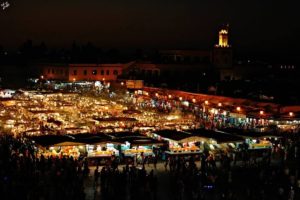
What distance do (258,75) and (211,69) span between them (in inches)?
228

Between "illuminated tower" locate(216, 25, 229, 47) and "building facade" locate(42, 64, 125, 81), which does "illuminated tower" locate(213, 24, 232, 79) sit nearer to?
"illuminated tower" locate(216, 25, 229, 47)

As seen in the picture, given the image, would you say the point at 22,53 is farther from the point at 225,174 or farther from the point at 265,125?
the point at 225,174

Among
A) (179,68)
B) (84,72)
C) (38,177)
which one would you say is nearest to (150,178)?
(38,177)

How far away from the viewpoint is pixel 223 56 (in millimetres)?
60438

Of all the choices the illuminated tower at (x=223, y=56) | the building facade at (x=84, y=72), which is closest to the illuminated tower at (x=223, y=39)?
the illuminated tower at (x=223, y=56)

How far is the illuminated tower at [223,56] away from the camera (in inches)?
2299

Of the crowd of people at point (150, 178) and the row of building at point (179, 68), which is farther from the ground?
the row of building at point (179, 68)

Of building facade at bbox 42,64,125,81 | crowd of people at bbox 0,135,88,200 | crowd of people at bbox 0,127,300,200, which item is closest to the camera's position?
crowd of people at bbox 0,135,88,200

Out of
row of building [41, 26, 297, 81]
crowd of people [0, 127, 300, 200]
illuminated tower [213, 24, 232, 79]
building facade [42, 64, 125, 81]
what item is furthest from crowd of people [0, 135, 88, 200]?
illuminated tower [213, 24, 232, 79]

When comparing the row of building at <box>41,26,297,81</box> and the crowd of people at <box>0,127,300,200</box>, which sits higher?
the row of building at <box>41,26,297,81</box>

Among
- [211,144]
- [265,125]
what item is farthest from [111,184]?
[265,125]

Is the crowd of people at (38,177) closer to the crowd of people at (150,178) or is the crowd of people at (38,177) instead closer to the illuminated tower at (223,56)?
the crowd of people at (150,178)

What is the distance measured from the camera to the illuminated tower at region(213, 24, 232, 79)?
5841 centimetres

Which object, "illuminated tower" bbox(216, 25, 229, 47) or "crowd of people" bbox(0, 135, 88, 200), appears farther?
"illuminated tower" bbox(216, 25, 229, 47)
